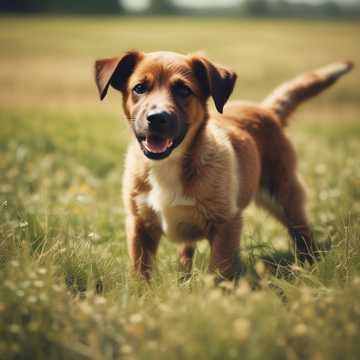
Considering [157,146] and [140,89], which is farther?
[140,89]

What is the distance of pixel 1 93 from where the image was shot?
13945 mm

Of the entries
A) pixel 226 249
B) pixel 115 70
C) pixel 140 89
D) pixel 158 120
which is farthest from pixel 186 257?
pixel 115 70

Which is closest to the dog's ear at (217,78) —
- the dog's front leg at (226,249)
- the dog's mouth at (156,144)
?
the dog's mouth at (156,144)

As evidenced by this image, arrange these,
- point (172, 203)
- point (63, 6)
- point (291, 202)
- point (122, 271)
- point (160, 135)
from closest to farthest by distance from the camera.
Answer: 1. point (122, 271)
2. point (160, 135)
3. point (172, 203)
4. point (291, 202)
5. point (63, 6)

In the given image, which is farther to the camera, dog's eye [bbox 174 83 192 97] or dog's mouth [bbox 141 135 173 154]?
dog's eye [bbox 174 83 192 97]

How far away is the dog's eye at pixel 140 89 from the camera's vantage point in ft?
12.3

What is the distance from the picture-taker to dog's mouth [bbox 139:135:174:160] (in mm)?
3555

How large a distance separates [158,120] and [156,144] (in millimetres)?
278

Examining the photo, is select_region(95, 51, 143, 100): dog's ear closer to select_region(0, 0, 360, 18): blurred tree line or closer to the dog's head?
the dog's head

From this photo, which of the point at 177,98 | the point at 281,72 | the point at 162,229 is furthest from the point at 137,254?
the point at 281,72

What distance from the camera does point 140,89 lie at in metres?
3.78

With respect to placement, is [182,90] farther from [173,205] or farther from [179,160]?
[173,205]

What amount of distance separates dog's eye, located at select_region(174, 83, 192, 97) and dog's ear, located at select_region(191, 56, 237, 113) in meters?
0.18

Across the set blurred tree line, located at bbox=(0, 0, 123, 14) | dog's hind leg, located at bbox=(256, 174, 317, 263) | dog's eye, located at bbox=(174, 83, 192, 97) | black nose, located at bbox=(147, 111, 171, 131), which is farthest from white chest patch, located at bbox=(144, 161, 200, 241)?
blurred tree line, located at bbox=(0, 0, 123, 14)
